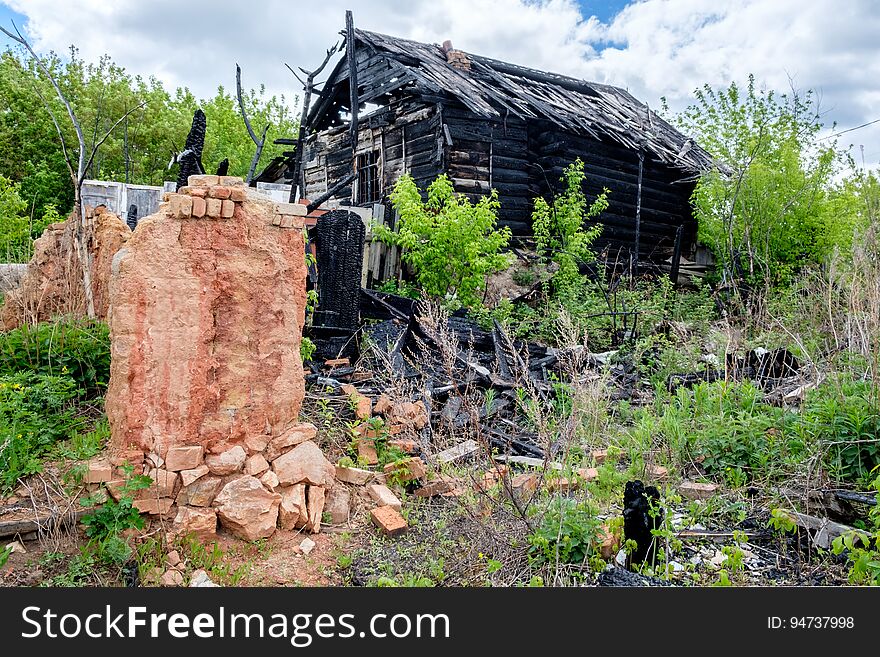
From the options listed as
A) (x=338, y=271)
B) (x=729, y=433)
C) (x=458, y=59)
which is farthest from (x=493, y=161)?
(x=729, y=433)

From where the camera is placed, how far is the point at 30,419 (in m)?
4.32

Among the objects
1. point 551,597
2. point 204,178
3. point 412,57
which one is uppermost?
point 412,57

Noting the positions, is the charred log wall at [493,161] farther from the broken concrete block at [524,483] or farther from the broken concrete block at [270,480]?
the broken concrete block at [270,480]

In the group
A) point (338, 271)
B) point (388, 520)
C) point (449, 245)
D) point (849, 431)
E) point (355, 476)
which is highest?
point (449, 245)

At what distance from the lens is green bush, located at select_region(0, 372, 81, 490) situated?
12.7 ft

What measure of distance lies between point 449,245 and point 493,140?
13.4 ft

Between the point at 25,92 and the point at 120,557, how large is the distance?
847 inches

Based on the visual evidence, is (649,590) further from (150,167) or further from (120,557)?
(150,167)

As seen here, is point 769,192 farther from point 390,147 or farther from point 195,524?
point 195,524

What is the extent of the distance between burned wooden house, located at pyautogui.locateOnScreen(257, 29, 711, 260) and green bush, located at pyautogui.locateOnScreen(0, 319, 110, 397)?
6724mm

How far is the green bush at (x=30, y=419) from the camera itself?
152 inches

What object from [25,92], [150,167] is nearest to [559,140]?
[150,167]

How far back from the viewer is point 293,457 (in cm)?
414

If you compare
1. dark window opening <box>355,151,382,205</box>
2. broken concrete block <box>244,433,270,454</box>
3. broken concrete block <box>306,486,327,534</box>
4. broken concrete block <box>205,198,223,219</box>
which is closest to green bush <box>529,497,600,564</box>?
broken concrete block <box>306,486,327,534</box>
